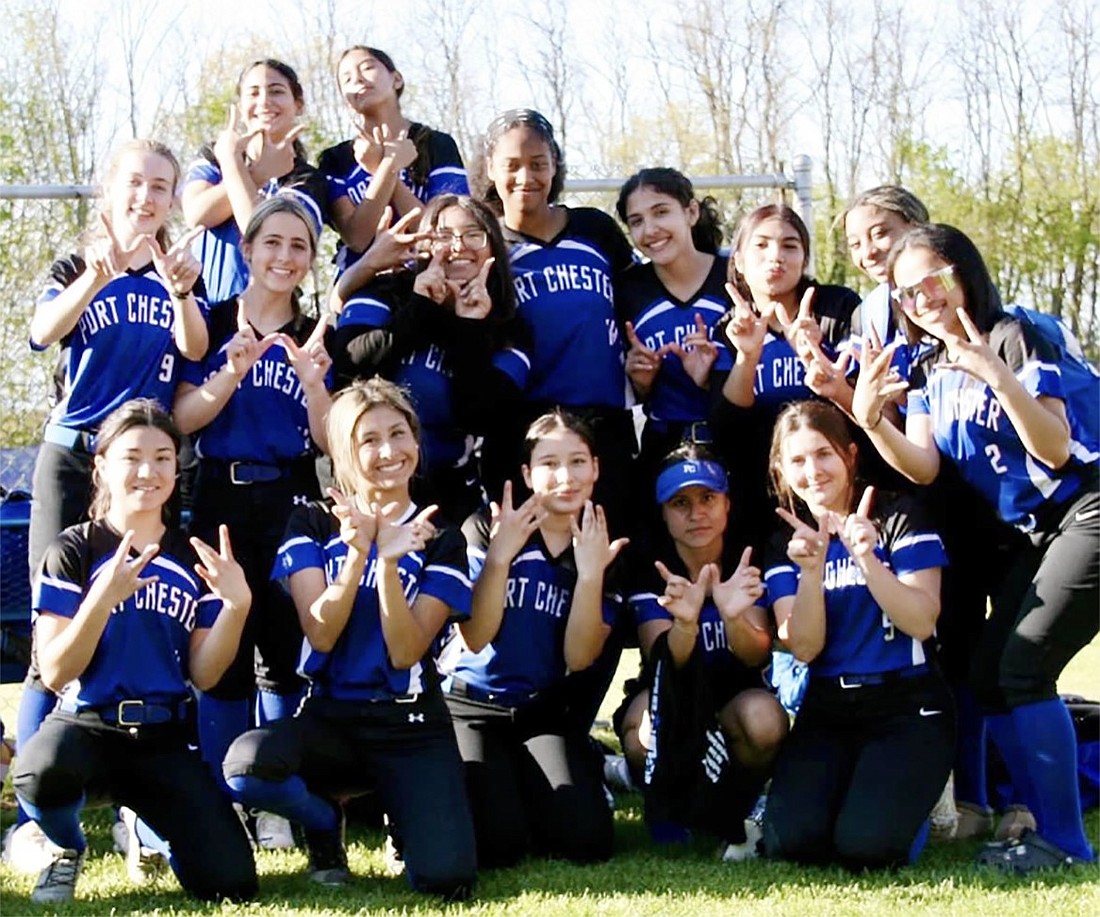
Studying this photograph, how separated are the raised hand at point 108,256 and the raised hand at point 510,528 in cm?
135

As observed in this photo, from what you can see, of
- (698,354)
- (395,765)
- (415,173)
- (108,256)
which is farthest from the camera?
(415,173)

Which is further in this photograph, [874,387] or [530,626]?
[530,626]

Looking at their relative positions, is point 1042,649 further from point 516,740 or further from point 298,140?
point 298,140

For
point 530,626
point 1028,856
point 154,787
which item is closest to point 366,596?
point 530,626

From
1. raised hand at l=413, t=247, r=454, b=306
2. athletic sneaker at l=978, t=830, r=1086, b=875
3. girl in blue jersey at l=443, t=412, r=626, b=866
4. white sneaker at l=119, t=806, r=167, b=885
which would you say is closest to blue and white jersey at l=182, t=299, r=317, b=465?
raised hand at l=413, t=247, r=454, b=306

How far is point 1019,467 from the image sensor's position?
13.8ft

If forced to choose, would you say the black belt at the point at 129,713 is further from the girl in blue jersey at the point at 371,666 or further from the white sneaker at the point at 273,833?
the white sneaker at the point at 273,833

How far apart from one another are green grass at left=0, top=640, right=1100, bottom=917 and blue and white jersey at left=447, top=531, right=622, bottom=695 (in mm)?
574

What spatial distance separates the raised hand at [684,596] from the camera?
428cm

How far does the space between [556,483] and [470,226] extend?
0.95 meters

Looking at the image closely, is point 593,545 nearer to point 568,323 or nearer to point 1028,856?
point 568,323

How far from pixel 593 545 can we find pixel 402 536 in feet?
2.10

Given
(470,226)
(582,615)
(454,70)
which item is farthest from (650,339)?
(454,70)

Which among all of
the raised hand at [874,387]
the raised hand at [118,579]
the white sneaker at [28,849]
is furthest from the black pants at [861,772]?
the white sneaker at [28,849]
